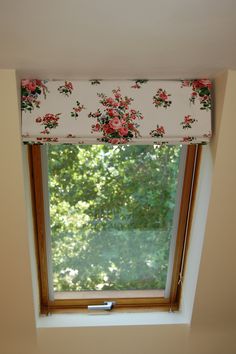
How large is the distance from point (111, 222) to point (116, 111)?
2.29 ft

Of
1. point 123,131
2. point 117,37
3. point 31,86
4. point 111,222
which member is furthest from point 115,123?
point 111,222

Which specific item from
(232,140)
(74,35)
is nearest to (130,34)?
(74,35)

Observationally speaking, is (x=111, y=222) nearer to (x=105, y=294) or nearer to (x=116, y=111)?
(x=105, y=294)

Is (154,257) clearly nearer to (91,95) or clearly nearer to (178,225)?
(178,225)

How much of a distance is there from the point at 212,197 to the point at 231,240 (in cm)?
29

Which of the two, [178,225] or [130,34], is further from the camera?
[178,225]

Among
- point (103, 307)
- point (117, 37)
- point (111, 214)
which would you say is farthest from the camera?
point (103, 307)

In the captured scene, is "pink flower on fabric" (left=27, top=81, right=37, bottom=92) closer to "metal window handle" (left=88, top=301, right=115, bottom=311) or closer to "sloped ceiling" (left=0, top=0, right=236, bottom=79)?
"sloped ceiling" (left=0, top=0, right=236, bottom=79)

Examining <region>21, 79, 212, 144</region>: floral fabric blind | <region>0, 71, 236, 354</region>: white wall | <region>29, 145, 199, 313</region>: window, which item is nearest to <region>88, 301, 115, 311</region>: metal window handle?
<region>29, 145, 199, 313</region>: window

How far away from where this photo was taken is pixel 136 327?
7.08 ft

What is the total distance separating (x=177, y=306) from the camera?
92.2 inches

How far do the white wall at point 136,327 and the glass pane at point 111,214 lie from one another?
0.28 meters

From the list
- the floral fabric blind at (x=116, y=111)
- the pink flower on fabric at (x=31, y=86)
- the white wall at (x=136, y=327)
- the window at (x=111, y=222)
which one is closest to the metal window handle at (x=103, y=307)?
the window at (x=111, y=222)

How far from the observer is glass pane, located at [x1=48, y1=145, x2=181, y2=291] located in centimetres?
197
